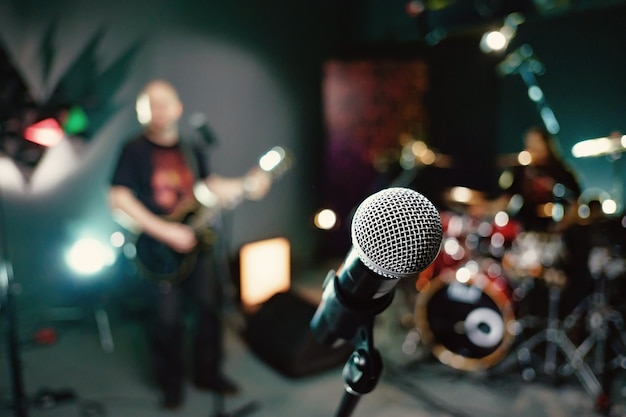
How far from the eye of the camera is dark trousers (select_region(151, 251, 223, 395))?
2.64 metres

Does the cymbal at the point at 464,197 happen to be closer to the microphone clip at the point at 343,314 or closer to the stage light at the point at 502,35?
the stage light at the point at 502,35

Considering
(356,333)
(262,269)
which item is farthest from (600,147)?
(262,269)

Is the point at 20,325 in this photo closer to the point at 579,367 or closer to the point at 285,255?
the point at 285,255

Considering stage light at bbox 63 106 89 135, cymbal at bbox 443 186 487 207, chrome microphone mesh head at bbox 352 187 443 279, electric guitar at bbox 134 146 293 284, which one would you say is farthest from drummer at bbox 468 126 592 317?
stage light at bbox 63 106 89 135

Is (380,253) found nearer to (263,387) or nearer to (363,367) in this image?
(363,367)

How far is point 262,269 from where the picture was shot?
4.01 metres

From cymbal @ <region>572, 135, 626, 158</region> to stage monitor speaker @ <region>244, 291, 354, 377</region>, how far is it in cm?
166

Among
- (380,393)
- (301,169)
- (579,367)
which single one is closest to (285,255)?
(301,169)

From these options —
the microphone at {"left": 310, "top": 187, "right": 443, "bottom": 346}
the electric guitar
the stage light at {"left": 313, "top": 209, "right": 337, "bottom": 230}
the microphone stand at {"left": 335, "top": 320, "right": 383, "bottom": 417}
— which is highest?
the microphone at {"left": 310, "top": 187, "right": 443, "bottom": 346}

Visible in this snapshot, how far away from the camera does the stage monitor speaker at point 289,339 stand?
2930 mm

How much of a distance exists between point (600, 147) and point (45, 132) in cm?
341

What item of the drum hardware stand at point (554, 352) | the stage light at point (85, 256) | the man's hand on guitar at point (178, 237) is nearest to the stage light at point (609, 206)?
the drum hardware stand at point (554, 352)

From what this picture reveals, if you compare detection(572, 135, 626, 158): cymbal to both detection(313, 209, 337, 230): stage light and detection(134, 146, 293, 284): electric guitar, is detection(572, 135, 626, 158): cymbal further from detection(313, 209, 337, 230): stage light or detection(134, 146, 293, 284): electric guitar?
detection(313, 209, 337, 230): stage light

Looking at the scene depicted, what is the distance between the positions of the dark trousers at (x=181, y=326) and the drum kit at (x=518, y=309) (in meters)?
1.30
